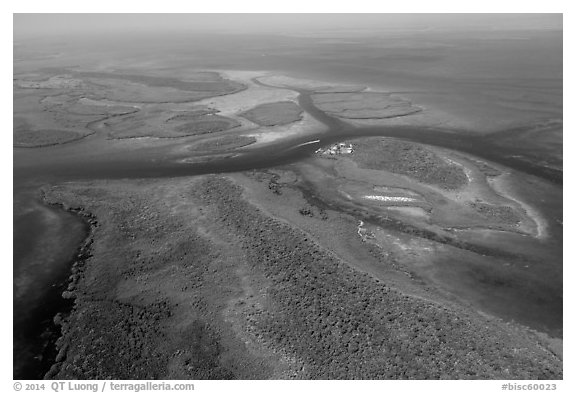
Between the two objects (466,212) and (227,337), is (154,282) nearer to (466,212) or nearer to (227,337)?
(227,337)

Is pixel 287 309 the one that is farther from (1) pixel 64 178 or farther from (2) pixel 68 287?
(1) pixel 64 178

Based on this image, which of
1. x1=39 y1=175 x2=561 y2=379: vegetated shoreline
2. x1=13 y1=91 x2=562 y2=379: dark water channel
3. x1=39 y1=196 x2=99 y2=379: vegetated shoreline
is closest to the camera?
x1=39 y1=175 x2=561 y2=379: vegetated shoreline

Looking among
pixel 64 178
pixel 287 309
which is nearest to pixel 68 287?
pixel 287 309

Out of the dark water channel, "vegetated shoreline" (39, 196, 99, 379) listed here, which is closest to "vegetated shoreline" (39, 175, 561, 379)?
"vegetated shoreline" (39, 196, 99, 379)

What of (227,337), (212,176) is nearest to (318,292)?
(227,337)

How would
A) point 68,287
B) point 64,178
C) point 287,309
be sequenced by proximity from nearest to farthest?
point 287,309
point 68,287
point 64,178

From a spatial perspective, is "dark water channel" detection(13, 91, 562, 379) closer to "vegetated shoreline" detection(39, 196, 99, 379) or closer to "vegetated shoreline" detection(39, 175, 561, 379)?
"vegetated shoreline" detection(39, 196, 99, 379)

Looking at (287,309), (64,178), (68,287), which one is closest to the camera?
(287,309)

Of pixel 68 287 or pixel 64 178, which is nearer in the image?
pixel 68 287
